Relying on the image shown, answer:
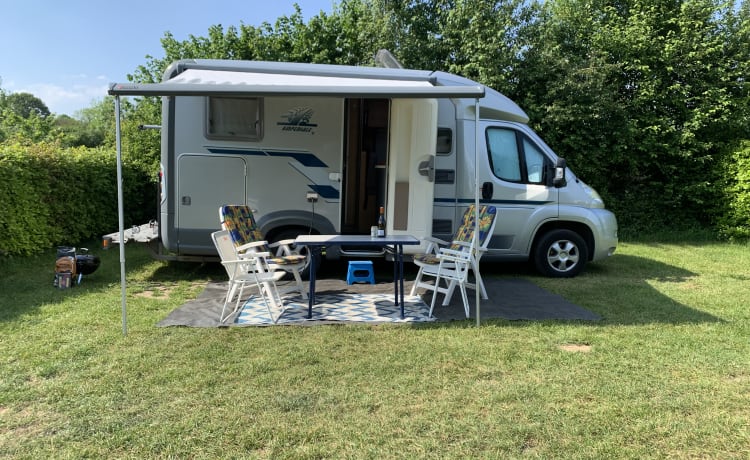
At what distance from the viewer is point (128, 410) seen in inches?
102

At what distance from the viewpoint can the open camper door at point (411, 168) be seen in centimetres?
517

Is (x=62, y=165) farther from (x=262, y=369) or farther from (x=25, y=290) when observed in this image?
(x=262, y=369)

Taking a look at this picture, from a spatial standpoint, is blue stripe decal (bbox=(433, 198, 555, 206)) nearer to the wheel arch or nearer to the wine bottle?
the wheel arch

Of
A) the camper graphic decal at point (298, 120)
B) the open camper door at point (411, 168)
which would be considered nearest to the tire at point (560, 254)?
the open camper door at point (411, 168)

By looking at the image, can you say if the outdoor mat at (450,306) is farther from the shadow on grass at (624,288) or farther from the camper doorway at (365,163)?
the camper doorway at (365,163)

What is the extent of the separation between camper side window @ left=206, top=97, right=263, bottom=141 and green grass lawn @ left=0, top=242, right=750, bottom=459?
1976 millimetres

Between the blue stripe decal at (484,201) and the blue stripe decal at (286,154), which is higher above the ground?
the blue stripe decal at (286,154)

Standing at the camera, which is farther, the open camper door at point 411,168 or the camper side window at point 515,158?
the camper side window at point 515,158

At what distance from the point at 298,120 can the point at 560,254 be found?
3.62 metres

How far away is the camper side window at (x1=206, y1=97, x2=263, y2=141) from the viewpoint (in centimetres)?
541

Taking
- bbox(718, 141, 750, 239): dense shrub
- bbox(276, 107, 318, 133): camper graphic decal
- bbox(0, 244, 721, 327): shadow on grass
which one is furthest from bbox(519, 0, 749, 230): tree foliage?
bbox(276, 107, 318, 133): camper graphic decal

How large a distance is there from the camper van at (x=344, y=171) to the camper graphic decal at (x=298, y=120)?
0.01 m

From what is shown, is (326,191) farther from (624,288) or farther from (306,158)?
(624,288)

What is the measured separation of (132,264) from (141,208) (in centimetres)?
324
